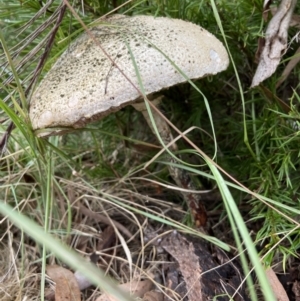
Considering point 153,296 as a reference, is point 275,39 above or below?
above

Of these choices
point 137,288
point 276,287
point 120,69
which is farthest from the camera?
point 137,288

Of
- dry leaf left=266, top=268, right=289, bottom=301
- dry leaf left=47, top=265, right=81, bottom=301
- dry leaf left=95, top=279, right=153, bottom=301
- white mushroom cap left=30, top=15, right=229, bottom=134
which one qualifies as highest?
white mushroom cap left=30, top=15, right=229, bottom=134

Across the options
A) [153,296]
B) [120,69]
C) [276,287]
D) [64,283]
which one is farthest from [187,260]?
[120,69]

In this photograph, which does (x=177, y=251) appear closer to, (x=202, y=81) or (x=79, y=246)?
(x=79, y=246)

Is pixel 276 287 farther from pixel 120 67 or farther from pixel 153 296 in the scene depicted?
pixel 120 67

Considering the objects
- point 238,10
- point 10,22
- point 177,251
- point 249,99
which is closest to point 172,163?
point 177,251

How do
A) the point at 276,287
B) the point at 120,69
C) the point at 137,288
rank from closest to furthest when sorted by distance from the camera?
1. the point at 120,69
2. the point at 276,287
3. the point at 137,288

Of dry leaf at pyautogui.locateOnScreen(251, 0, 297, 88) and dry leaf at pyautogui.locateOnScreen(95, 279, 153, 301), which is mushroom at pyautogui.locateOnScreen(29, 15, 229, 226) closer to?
dry leaf at pyautogui.locateOnScreen(251, 0, 297, 88)

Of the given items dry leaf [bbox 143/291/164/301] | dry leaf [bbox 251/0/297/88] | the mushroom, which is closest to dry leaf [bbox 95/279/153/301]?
dry leaf [bbox 143/291/164/301]

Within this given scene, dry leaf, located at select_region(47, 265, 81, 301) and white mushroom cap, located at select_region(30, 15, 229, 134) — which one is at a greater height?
white mushroom cap, located at select_region(30, 15, 229, 134)
